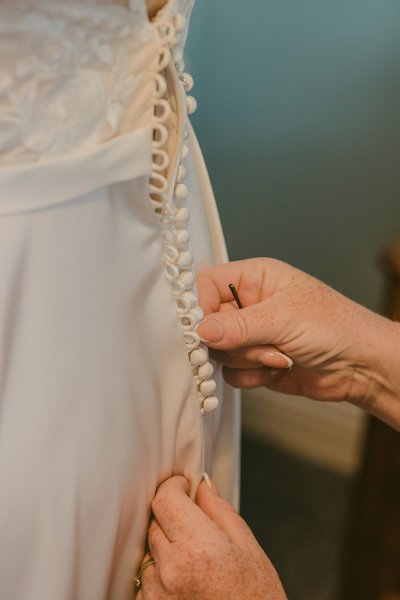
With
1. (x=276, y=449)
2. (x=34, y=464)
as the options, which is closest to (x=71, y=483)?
(x=34, y=464)

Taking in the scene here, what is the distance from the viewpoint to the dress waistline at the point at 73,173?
464mm

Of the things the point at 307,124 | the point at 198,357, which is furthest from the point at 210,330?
the point at 307,124

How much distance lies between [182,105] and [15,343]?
206 mm

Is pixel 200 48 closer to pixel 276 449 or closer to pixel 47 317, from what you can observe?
pixel 276 449

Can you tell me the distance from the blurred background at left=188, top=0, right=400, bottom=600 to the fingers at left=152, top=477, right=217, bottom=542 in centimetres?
93

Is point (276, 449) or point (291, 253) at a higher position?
point (291, 253)

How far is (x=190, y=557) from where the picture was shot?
61cm

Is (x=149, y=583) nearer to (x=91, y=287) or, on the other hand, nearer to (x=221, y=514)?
(x=221, y=514)

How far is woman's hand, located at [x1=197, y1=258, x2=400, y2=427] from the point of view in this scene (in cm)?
68

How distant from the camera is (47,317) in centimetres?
51

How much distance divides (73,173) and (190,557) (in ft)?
1.07

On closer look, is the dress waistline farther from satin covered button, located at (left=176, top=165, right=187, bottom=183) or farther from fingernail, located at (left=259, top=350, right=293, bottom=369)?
fingernail, located at (left=259, top=350, right=293, bottom=369)

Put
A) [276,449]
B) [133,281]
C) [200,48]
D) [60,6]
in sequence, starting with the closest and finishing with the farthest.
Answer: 1. [60,6]
2. [133,281]
3. [200,48]
4. [276,449]

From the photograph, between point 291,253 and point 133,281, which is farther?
point 291,253
